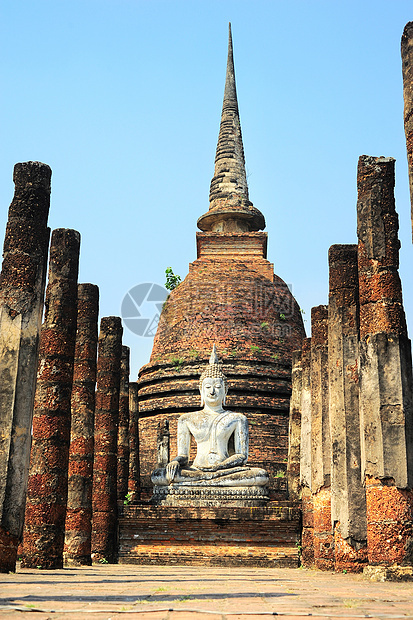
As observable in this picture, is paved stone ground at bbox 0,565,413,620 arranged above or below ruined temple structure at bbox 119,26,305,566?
below

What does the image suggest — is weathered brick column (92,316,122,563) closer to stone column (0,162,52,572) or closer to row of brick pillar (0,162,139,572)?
row of brick pillar (0,162,139,572)

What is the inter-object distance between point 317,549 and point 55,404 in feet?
13.2

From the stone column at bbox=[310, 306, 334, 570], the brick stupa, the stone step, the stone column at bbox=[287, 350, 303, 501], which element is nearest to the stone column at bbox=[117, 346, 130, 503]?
the brick stupa

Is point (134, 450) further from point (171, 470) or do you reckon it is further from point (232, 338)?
point (232, 338)

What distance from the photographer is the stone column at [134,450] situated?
17.1 m

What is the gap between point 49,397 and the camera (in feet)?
29.7

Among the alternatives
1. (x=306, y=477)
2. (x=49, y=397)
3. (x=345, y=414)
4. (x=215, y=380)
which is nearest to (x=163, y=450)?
(x=215, y=380)

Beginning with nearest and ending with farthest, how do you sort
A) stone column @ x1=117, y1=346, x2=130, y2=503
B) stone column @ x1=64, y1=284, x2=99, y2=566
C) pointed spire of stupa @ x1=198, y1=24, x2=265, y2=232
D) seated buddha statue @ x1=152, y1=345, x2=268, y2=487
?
1. stone column @ x1=64, y1=284, x2=99, y2=566
2. seated buddha statue @ x1=152, y1=345, x2=268, y2=487
3. stone column @ x1=117, y1=346, x2=130, y2=503
4. pointed spire of stupa @ x1=198, y1=24, x2=265, y2=232

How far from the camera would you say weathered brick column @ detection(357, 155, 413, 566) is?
275 inches

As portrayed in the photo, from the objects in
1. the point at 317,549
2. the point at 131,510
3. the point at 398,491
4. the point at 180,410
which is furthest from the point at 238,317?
the point at 398,491

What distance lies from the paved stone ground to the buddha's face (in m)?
9.73

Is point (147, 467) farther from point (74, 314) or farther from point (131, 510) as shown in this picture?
point (74, 314)

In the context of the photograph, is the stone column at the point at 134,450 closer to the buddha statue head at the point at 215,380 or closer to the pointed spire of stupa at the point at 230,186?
the buddha statue head at the point at 215,380

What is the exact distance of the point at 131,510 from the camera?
13430 mm
